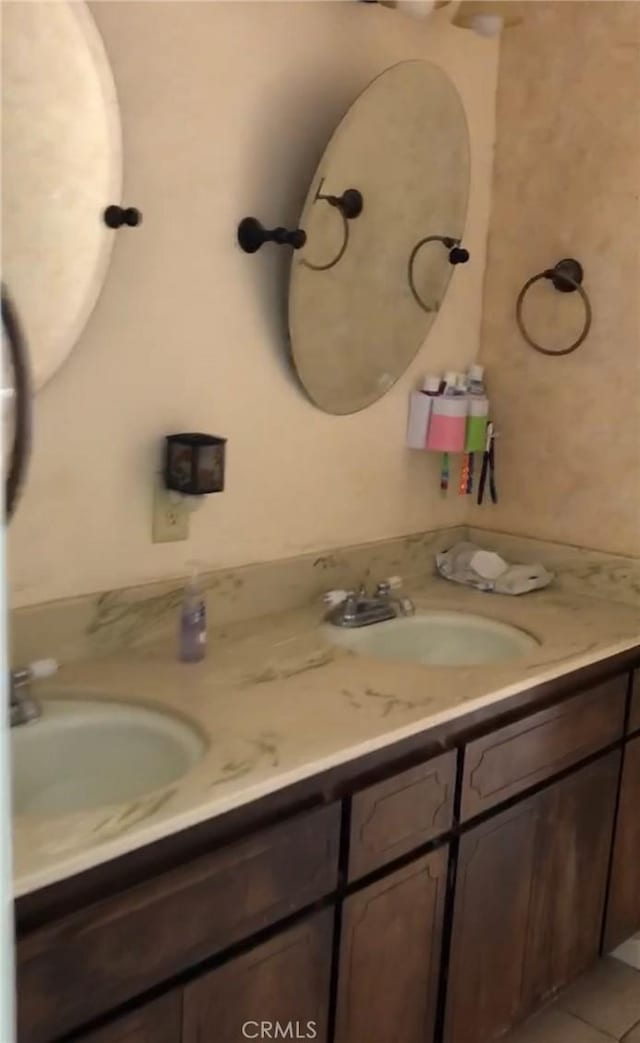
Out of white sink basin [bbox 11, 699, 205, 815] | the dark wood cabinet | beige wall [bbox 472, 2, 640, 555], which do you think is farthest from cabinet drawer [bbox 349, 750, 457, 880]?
beige wall [bbox 472, 2, 640, 555]

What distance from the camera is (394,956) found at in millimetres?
1550

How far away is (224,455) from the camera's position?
178cm

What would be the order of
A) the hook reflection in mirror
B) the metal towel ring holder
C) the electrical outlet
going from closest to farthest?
the electrical outlet → the hook reflection in mirror → the metal towel ring holder

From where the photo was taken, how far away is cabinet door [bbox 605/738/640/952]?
6.68ft

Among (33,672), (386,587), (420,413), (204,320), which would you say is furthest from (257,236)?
(33,672)

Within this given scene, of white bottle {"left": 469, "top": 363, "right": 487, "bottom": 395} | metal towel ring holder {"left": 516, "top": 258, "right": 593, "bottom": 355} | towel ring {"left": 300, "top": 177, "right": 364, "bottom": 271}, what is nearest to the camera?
towel ring {"left": 300, "top": 177, "right": 364, "bottom": 271}

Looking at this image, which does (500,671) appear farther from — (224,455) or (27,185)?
(27,185)

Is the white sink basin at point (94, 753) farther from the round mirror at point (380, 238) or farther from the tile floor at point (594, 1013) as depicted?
the tile floor at point (594, 1013)

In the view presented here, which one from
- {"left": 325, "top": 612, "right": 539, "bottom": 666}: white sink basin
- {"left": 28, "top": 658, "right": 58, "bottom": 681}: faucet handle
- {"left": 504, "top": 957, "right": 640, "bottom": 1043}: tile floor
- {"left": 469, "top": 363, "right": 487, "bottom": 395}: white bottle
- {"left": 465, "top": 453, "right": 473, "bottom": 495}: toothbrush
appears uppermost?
{"left": 469, "top": 363, "right": 487, "bottom": 395}: white bottle

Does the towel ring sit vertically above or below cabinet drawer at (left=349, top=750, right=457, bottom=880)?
above

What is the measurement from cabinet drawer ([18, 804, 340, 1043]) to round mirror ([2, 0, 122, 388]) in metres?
0.75

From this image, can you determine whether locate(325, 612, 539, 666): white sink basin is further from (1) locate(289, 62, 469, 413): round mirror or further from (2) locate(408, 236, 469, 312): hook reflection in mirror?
(2) locate(408, 236, 469, 312): hook reflection in mirror

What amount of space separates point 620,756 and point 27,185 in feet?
4.81

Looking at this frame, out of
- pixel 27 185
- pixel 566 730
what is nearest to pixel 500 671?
pixel 566 730
